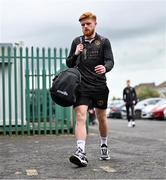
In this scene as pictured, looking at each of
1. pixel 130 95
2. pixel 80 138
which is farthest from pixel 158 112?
pixel 80 138

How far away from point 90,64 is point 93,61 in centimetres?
6

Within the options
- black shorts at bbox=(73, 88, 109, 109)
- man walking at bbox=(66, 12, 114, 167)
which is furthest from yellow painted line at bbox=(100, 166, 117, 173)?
black shorts at bbox=(73, 88, 109, 109)

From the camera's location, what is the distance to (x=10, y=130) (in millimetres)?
11891

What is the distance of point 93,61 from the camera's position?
256 inches

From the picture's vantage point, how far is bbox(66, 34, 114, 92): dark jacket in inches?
253

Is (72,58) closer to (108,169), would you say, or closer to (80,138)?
(80,138)

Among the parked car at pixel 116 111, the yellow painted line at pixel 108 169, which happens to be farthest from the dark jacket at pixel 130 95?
the parked car at pixel 116 111

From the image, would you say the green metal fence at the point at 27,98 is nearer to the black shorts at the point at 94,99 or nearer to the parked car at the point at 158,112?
the black shorts at the point at 94,99

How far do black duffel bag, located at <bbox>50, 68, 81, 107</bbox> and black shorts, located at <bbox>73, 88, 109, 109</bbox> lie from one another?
13cm

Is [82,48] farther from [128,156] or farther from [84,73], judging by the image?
[128,156]

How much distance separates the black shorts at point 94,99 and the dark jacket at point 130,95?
1191 centimetres

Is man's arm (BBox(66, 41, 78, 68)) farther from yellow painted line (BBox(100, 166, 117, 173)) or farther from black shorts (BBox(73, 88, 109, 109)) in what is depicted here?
yellow painted line (BBox(100, 166, 117, 173))

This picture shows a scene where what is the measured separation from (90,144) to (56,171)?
11.4 ft

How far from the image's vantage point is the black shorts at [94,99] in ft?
20.9
